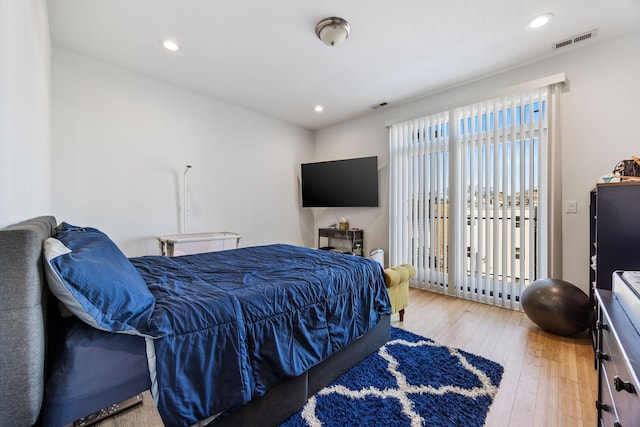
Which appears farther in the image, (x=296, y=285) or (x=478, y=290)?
→ (x=478, y=290)

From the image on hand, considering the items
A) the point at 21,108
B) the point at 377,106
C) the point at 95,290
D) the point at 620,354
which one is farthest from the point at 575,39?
the point at 21,108

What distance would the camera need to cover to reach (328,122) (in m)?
4.85

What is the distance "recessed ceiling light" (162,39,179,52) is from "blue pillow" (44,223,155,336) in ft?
7.39

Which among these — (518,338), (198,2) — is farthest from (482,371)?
(198,2)

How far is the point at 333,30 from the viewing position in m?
2.22

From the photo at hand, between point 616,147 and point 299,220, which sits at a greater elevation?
point 616,147

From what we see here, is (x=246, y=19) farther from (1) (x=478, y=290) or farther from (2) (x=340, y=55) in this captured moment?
(1) (x=478, y=290)

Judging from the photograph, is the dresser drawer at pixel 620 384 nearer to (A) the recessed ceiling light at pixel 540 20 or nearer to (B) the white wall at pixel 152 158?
(A) the recessed ceiling light at pixel 540 20

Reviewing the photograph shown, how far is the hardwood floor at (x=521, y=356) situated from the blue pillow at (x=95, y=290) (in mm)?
1802

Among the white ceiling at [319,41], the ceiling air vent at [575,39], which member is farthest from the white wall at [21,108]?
the ceiling air vent at [575,39]

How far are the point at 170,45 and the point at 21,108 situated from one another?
161cm

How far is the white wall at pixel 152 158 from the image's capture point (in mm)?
2672

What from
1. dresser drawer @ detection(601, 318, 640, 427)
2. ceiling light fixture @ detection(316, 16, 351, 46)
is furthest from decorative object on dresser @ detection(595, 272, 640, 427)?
ceiling light fixture @ detection(316, 16, 351, 46)

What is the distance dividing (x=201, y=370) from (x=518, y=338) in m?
2.56
